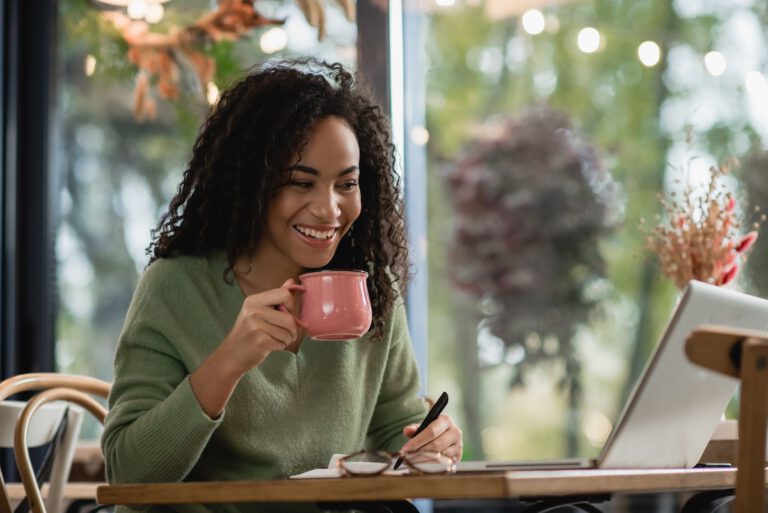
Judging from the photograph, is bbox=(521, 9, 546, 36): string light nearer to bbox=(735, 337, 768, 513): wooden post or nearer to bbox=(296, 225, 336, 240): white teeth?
bbox=(296, 225, 336, 240): white teeth

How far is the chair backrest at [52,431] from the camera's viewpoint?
6.49ft

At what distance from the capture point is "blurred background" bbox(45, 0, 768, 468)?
315cm

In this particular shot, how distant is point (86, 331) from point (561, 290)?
1.55 m

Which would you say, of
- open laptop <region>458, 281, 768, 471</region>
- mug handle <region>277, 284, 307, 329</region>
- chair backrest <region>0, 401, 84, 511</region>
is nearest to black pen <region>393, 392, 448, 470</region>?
open laptop <region>458, 281, 768, 471</region>

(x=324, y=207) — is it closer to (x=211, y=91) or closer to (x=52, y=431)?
(x=52, y=431)

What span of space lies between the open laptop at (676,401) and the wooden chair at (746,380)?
0.39 ft

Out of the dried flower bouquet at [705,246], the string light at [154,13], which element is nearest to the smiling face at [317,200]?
the dried flower bouquet at [705,246]

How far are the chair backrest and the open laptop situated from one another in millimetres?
940

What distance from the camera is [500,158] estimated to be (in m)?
3.78

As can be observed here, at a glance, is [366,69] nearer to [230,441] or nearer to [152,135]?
[152,135]

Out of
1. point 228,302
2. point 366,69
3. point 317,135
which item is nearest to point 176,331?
point 228,302

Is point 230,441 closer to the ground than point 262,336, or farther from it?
closer to the ground

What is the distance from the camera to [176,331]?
171 centimetres

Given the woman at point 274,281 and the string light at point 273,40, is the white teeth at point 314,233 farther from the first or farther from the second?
the string light at point 273,40
